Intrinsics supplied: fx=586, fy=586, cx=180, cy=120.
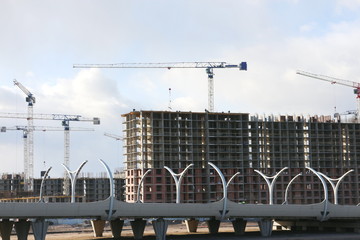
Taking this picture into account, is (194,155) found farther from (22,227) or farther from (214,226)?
(22,227)

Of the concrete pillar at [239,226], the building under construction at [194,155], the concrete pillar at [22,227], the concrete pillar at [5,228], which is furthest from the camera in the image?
the building under construction at [194,155]

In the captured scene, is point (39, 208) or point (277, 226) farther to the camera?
point (277, 226)

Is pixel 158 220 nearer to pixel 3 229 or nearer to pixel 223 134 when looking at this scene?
pixel 3 229

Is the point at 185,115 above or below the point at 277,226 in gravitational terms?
above

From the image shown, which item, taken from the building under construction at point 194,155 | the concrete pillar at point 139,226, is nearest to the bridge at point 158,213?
the concrete pillar at point 139,226

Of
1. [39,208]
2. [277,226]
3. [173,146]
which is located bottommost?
[277,226]

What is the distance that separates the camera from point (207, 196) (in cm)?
18900

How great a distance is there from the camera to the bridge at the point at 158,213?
3590 inches

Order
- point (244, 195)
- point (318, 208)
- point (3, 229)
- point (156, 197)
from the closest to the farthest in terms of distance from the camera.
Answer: point (3, 229)
point (318, 208)
point (156, 197)
point (244, 195)

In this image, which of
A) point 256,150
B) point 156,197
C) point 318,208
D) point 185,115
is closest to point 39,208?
point 318,208

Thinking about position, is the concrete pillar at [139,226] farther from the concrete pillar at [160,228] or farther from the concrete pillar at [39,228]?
the concrete pillar at [39,228]

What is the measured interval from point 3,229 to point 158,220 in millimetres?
26646

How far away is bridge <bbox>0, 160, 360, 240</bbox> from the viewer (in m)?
91.2

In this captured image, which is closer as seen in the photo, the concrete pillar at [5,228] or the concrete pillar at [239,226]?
the concrete pillar at [5,228]
